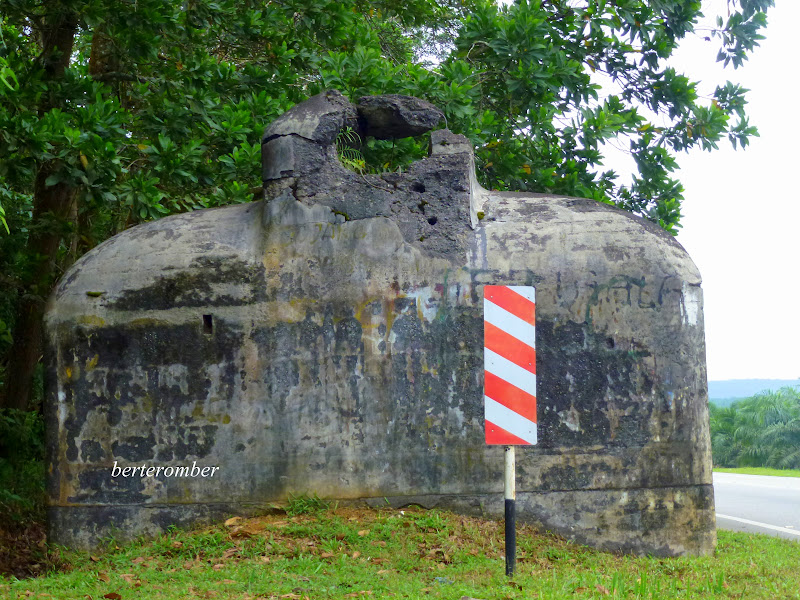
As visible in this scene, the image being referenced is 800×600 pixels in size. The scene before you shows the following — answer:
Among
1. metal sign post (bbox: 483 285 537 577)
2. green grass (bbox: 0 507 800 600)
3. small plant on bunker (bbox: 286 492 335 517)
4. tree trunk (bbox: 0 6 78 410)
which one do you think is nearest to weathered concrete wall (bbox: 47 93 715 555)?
small plant on bunker (bbox: 286 492 335 517)

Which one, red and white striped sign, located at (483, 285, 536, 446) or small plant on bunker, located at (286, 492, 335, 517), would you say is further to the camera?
small plant on bunker, located at (286, 492, 335, 517)

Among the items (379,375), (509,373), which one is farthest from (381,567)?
(509,373)

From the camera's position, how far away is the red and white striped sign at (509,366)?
15.4ft

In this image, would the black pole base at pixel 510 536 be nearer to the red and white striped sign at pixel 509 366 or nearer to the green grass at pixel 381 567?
the green grass at pixel 381 567

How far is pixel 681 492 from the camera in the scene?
6.17 meters

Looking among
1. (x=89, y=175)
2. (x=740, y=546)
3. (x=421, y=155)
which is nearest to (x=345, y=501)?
(x=740, y=546)

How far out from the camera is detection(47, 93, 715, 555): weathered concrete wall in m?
6.14

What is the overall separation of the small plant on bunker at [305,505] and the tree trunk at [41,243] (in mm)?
4147

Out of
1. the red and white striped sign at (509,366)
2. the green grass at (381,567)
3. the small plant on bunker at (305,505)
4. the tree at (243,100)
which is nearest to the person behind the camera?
the red and white striped sign at (509,366)

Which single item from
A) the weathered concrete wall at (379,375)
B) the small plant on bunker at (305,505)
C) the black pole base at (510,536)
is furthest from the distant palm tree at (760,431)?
the black pole base at (510,536)

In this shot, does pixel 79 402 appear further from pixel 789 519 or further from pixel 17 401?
pixel 789 519

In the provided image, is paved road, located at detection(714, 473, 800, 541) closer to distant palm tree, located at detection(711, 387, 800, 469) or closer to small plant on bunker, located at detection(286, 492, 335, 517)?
→ distant palm tree, located at detection(711, 387, 800, 469)

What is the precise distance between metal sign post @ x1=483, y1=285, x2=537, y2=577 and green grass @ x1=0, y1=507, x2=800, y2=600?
0.58 meters

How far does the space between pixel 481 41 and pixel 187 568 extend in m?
7.11
